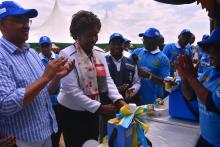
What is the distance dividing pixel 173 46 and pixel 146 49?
1.54 m

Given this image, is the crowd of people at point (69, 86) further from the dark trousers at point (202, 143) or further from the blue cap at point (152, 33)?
the blue cap at point (152, 33)

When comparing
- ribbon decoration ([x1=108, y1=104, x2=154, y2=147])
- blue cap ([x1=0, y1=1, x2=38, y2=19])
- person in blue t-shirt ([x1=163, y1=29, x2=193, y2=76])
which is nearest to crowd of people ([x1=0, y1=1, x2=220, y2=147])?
blue cap ([x1=0, y1=1, x2=38, y2=19])

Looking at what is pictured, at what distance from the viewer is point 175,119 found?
2.29m

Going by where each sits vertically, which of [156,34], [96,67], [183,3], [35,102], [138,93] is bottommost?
[138,93]

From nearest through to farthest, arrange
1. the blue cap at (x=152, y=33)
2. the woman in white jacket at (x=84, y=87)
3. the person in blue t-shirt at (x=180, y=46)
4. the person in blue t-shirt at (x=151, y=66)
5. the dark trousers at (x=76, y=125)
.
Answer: the woman in white jacket at (x=84, y=87) < the dark trousers at (x=76, y=125) < the person in blue t-shirt at (x=151, y=66) < the blue cap at (x=152, y=33) < the person in blue t-shirt at (x=180, y=46)

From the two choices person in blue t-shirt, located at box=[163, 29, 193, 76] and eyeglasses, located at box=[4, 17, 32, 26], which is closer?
eyeglasses, located at box=[4, 17, 32, 26]

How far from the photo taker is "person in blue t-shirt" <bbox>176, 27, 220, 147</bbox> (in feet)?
5.11

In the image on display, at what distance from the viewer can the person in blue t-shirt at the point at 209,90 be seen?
1559 millimetres

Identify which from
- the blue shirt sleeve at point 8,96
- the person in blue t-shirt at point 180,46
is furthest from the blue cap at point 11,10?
the person in blue t-shirt at point 180,46

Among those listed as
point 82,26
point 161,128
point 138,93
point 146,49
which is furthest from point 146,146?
point 146,49

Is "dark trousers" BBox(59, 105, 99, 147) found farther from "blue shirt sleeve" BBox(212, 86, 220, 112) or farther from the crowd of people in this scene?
"blue shirt sleeve" BBox(212, 86, 220, 112)

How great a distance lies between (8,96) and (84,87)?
2.42ft

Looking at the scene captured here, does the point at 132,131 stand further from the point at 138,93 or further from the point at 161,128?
the point at 138,93

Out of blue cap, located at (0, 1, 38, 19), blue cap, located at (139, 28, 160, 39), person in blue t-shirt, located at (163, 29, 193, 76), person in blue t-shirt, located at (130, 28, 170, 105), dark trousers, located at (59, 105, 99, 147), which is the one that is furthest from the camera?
person in blue t-shirt, located at (163, 29, 193, 76)
